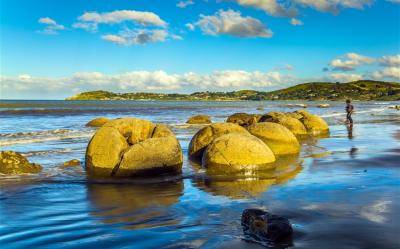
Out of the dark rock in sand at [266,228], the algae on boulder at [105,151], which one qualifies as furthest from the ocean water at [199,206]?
the algae on boulder at [105,151]

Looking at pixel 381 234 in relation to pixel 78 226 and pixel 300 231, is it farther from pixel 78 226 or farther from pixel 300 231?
pixel 78 226

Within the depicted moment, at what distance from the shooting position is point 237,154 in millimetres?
12164

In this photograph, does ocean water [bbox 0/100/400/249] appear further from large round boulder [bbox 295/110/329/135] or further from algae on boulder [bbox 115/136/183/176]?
large round boulder [bbox 295/110/329/135]

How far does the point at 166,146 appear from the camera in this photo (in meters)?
12.4

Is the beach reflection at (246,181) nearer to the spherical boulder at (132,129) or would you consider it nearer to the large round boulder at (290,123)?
the spherical boulder at (132,129)

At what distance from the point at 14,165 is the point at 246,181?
21.9ft

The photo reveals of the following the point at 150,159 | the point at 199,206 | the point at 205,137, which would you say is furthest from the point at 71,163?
the point at 199,206

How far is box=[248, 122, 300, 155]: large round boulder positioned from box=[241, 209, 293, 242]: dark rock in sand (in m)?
9.19

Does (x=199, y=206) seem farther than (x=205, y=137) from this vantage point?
No

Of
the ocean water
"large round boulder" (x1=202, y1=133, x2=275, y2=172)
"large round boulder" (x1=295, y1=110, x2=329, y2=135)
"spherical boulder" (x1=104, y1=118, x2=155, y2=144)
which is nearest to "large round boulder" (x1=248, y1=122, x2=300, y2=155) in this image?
the ocean water

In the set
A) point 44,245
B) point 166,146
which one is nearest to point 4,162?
point 166,146

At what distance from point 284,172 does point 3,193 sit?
7.14 metres

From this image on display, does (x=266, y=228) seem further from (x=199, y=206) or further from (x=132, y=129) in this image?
(x=132, y=129)

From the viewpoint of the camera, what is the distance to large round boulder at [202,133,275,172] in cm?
1206
